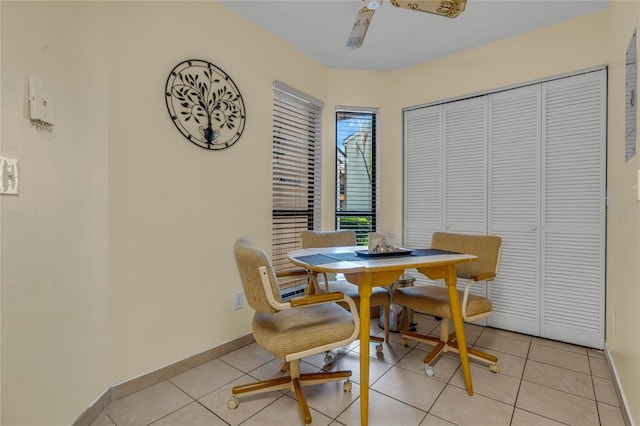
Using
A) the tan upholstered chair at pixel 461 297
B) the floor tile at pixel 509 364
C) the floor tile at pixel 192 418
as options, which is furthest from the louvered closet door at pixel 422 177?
the floor tile at pixel 192 418

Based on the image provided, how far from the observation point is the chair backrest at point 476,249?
2178 millimetres

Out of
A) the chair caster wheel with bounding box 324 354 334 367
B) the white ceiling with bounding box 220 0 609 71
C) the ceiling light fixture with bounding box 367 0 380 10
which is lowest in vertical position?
the chair caster wheel with bounding box 324 354 334 367

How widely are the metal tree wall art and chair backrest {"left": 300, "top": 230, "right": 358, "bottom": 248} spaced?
0.98m

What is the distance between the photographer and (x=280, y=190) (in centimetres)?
292

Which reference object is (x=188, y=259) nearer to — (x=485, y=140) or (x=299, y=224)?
(x=299, y=224)

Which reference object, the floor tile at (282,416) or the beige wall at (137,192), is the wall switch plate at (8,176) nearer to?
the beige wall at (137,192)

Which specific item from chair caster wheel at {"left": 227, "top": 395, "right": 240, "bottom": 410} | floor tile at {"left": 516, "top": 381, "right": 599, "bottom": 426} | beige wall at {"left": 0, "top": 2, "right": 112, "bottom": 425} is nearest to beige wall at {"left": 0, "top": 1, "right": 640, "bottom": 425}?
beige wall at {"left": 0, "top": 2, "right": 112, "bottom": 425}

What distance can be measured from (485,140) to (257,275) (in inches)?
103

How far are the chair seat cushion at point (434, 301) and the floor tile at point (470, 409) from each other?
454 mm

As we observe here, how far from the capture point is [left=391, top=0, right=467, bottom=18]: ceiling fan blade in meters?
1.65

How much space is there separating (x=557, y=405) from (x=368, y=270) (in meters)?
1.38

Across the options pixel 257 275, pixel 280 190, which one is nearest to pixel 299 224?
pixel 280 190

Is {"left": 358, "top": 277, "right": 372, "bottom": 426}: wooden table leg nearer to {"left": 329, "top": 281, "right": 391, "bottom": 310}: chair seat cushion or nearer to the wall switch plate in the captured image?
{"left": 329, "top": 281, "right": 391, "bottom": 310}: chair seat cushion

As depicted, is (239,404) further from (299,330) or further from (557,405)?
(557,405)
